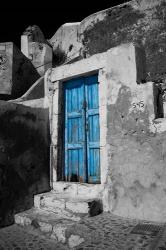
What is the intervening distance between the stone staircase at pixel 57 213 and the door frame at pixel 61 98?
449mm

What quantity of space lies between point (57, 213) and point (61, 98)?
229cm

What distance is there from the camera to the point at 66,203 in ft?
12.7

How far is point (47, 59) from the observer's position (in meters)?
13.4

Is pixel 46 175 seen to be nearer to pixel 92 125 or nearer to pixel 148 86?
pixel 92 125

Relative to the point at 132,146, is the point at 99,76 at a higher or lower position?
higher

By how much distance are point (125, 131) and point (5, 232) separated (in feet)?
8.18

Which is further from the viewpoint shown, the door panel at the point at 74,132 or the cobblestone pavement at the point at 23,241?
the door panel at the point at 74,132

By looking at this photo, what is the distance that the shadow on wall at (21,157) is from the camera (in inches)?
163

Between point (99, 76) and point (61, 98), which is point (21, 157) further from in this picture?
point (99, 76)

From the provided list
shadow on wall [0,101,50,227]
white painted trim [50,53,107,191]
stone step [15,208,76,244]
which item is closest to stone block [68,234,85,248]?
stone step [15,208,76,244]

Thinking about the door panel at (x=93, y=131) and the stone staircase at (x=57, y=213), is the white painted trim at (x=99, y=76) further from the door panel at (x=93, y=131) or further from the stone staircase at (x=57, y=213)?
the stone staircase at (x=57, y=213)

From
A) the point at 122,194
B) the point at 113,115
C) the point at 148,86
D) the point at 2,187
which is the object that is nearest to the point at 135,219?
Result: the point at 122,194

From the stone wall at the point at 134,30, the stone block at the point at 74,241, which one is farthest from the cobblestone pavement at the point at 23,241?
the stone wall at the point at 134,30

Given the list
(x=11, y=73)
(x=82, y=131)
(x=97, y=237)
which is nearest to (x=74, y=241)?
(x=97, y=237)
